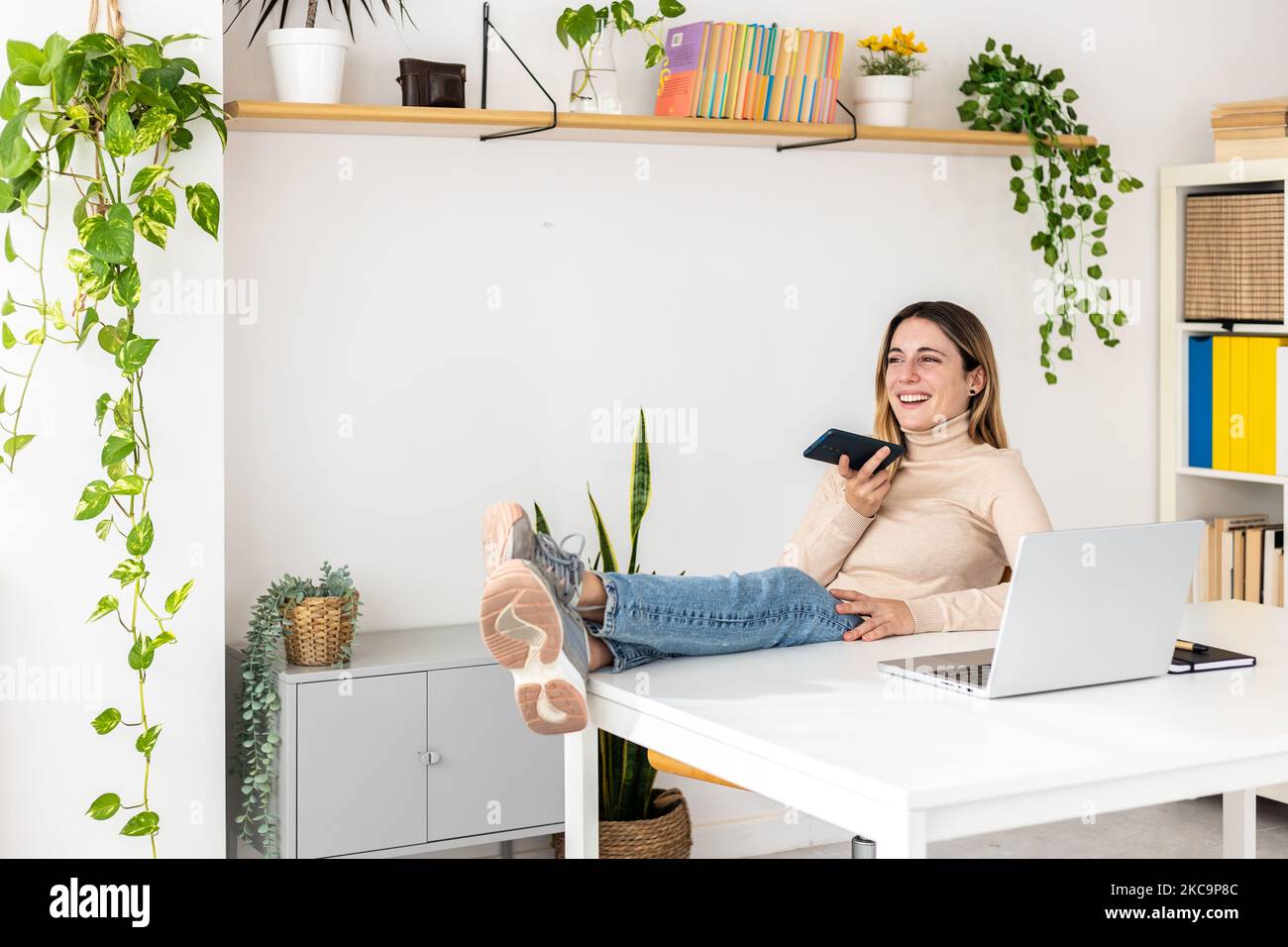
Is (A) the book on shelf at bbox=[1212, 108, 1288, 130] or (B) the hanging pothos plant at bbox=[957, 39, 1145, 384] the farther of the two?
(A) the book on shelf at bbox=[1212, 108, 1288, 130]

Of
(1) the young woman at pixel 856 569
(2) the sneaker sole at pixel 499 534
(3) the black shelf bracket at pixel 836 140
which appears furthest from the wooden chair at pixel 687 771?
(3) the black shelf bracket at pixel 836 140

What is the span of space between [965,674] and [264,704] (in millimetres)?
1402

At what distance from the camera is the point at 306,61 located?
303cm

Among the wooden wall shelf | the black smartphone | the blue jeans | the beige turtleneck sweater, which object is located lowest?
the blue jeans

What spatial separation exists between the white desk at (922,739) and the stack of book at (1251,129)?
2034 mm

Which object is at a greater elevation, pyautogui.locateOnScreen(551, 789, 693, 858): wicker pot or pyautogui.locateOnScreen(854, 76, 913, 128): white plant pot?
pyautogui.locateOnScreen(854, 76, 913, 128): white plant pot

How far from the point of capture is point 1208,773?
1.89 meters

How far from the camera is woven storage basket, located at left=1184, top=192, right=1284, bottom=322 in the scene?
13.2 ft

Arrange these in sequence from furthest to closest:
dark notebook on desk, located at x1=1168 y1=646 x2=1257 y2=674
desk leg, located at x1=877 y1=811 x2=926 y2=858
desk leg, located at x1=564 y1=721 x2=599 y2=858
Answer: desk leg, located at x1=564 y1=721 x2=599 y2=858 → dark notebook on desk, located at x1=1168 y1=646 x2=1257 y2=674 → desk leg, located at x1=877 y1=811 x2=926 y2=858

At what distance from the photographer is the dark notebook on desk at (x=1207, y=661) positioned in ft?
7.47

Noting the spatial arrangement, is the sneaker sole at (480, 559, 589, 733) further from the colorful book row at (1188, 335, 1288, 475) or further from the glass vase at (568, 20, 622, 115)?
the colorful book row at (1188, 335, 1288, 475)

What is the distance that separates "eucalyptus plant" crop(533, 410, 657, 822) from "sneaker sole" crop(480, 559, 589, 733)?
44.8 inches

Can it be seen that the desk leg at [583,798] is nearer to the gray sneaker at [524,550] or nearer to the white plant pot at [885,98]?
the gray sneaker at [524,550]

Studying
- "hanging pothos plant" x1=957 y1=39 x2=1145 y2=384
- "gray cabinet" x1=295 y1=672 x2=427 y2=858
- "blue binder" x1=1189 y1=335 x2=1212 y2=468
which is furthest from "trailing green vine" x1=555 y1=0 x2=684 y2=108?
"blue binder" x1=1189 y1=335 x2=1212 y2=468
